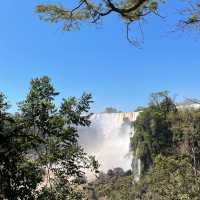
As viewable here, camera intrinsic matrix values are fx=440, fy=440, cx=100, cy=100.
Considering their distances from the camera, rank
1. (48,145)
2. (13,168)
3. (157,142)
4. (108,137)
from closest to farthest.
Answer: (13,168)
(48,145)
(157,142)
(108,137)

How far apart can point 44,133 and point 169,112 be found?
38.8 meters

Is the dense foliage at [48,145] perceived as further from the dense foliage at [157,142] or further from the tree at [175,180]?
the dense foliage at [157,142]

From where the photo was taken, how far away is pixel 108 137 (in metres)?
70.9

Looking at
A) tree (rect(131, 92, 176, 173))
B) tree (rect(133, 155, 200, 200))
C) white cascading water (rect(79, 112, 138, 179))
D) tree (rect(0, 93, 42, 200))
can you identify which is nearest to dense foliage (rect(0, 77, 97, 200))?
tree (rect(0, 93, 42, 200))

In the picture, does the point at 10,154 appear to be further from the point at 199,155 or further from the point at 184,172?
the point at 199,155

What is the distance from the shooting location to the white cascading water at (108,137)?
67250 millimetres

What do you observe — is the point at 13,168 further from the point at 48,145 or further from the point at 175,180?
the point at 175,180

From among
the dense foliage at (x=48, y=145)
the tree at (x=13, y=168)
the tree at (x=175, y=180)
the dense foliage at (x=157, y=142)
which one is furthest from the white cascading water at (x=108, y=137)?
the tree at (x=13, y=168)

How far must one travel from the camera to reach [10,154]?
6.91 m

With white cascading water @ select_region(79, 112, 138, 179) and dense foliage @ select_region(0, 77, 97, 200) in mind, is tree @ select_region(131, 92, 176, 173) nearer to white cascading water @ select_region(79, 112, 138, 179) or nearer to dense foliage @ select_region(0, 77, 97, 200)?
white cascading water @ select_region(79, 112, 138, 179)

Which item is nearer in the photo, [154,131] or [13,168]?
[13,168]

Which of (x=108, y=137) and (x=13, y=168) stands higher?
(x=108, y=137)

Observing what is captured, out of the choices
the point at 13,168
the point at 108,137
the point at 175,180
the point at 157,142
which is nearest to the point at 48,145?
the point at 13,168

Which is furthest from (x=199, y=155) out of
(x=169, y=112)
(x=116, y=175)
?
(x=116, y=175)
